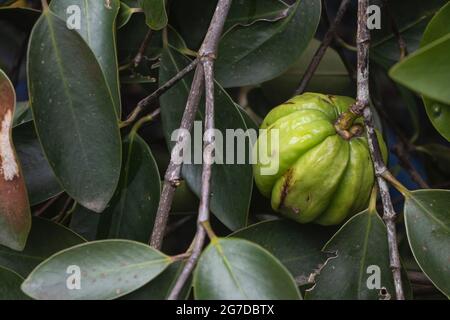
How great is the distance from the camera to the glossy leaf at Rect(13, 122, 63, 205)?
100 cm

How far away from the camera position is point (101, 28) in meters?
0.96

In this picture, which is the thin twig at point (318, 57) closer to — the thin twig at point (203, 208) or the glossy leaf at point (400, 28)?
the glossy leaf at point (400, 28)

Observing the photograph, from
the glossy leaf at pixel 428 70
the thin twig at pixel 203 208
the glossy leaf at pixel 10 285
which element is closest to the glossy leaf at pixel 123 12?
the thin twig at pixel 203 208

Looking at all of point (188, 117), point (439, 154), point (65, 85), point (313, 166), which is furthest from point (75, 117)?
point (439, 154)

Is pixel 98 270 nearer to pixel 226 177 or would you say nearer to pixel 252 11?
pixel 226 177

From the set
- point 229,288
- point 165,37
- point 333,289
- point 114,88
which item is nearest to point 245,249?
point 229,288

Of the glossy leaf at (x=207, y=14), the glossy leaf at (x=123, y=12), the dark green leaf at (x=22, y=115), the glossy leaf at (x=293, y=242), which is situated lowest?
the glossy leaf at (x=293, y=242)

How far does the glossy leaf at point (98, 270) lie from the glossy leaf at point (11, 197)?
10 cm

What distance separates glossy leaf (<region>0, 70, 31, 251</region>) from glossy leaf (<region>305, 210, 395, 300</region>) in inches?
14.1

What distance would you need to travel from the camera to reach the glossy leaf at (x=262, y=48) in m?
1.06

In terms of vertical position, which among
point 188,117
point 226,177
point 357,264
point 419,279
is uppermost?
point 188,117

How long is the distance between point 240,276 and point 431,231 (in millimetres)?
278

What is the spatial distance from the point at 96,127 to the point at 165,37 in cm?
24

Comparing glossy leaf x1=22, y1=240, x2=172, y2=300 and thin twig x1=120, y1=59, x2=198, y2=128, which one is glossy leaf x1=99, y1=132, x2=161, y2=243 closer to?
thin twig x1=120, y1=59, x2=198, y2=128
